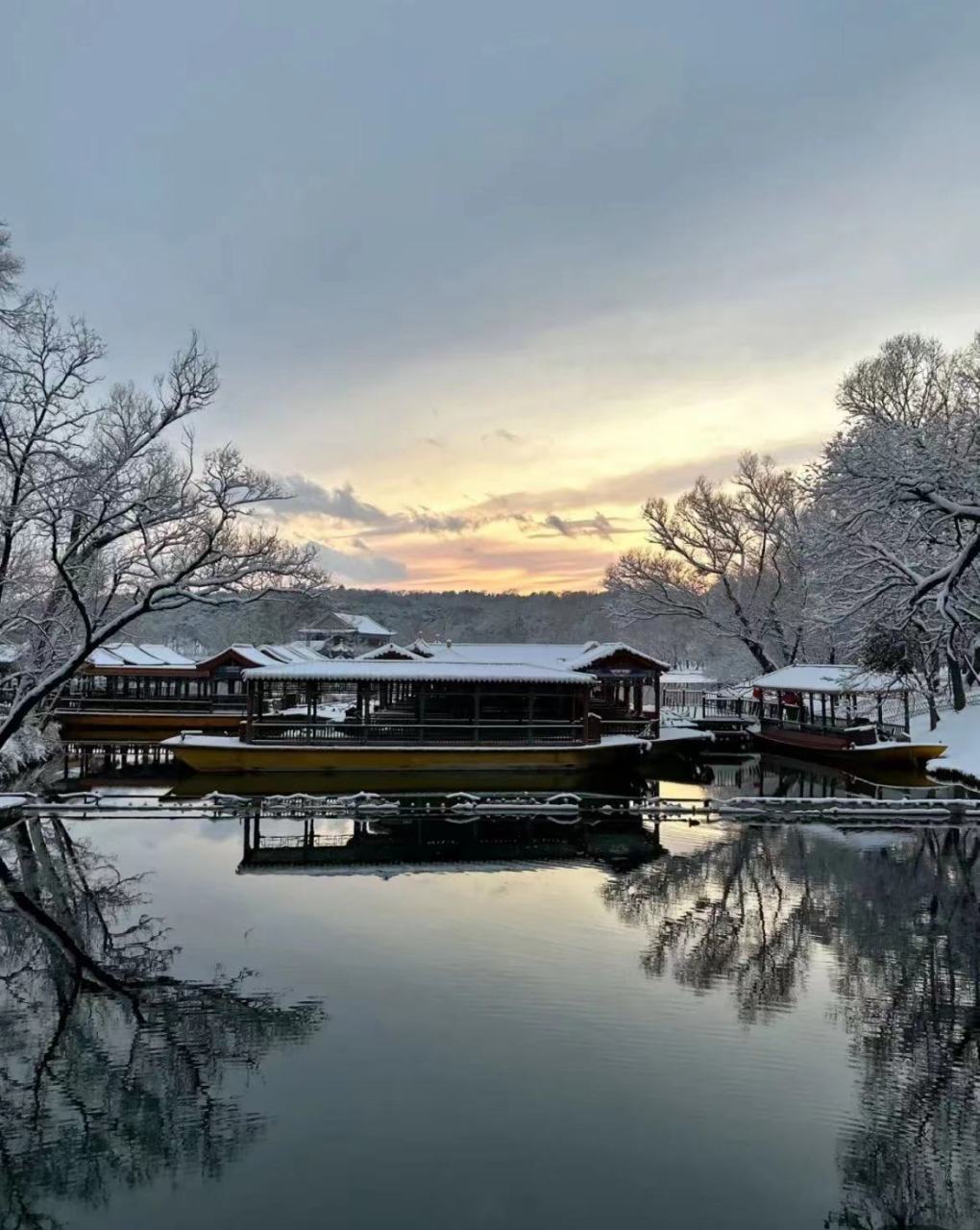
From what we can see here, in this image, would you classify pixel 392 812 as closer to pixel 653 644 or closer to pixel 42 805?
pixel 42 805

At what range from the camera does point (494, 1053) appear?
8.04m

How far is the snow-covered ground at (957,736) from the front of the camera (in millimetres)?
26734

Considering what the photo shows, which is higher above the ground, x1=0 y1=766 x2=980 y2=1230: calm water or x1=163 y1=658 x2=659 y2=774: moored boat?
x1=163 y1=658 x2=659 y2=774: moored boat

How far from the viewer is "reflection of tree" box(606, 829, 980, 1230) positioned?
20.7 ft

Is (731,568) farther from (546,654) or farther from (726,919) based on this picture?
(726,919)

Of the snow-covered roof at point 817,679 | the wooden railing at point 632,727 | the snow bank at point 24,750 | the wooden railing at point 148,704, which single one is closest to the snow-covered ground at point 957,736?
the snow-covered roof at point 817,679

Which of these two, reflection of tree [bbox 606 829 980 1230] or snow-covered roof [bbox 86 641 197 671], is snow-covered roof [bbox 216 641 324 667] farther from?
reflection of tree [bbox 606 829 980 1230]

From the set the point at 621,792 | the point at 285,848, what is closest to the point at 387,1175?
the point at 285,848

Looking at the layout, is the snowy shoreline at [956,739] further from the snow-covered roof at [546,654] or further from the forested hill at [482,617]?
the forested hill at [482,617]

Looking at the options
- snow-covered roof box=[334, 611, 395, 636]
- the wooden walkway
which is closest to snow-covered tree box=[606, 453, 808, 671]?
the wooden walkway

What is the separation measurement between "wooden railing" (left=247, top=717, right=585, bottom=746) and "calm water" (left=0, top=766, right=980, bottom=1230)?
11.3m

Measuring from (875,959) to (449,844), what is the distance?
846cm

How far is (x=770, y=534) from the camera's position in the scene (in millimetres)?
44125

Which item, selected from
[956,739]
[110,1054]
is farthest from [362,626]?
[110,1054]
